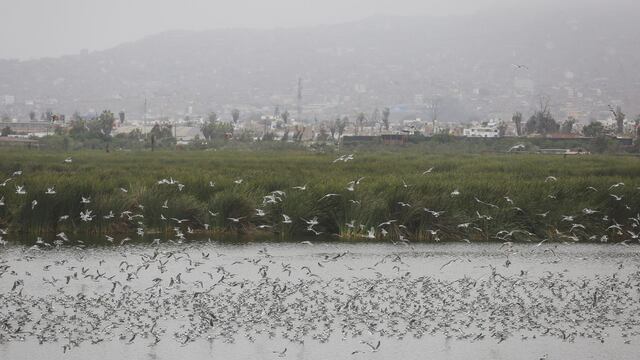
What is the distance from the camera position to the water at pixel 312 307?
1789 cm

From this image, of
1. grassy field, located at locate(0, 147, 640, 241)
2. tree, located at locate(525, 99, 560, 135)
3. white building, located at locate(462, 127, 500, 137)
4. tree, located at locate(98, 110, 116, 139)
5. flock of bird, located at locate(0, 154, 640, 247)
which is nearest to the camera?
grassy field, located at locate(0, 147, 640, 241)

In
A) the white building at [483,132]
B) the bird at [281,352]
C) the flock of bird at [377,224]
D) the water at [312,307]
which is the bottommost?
the white building at [483,132]

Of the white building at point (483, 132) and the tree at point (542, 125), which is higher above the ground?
the tree at point (542, 125)

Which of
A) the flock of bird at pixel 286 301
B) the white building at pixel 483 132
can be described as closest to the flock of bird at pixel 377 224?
the flock of bird at pixel 286 301

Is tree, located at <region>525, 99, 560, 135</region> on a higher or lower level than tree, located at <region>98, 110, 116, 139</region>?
→ higher

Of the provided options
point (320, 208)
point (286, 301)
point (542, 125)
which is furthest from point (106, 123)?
point (286, 301)

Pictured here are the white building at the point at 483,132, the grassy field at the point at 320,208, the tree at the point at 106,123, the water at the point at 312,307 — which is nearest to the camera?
the water at the point at 312,307

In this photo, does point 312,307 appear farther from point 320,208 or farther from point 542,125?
point 542,125

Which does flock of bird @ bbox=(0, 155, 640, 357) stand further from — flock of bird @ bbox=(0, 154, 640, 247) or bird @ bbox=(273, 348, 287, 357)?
flock of bird @ bbox=(0, 154, 640, 247)

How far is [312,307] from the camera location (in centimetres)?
2042

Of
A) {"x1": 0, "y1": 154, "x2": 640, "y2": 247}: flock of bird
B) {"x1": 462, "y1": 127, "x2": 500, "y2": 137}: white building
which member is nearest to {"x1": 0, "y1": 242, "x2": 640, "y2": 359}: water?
{"x1": 0, "y1": 154, "x2": 640, "y2": 247}: flock of bird

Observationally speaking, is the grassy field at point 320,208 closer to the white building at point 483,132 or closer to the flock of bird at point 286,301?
the flock of bird at point 286,301

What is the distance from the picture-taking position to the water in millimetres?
17891

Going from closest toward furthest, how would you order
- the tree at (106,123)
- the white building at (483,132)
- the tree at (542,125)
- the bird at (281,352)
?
the bird at (281,352), the tree at (106,123), the tree at (542,125), the white building at (483,132)
